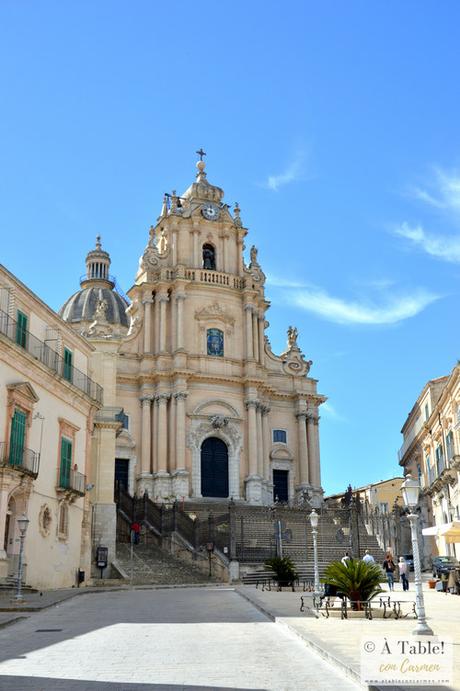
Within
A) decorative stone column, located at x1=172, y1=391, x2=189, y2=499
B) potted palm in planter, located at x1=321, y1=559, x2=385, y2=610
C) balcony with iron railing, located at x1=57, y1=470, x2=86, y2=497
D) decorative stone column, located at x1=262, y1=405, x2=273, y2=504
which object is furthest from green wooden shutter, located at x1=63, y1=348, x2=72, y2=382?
decorative stone column, located at x1=262, y1=405, x2=273, y2=504

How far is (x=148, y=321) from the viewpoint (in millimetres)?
50938

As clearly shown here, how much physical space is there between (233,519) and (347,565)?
20.1m

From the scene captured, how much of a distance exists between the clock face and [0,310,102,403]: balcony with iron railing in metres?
22.3

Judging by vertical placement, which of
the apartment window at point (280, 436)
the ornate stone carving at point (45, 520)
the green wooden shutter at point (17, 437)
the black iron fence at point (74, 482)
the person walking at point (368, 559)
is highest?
the apartment window at point (280, 436)

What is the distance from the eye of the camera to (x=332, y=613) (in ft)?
56.9

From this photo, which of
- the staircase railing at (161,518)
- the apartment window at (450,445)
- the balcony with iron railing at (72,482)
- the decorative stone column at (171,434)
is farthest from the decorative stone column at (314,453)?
the balcony with iron railing at (72,482)

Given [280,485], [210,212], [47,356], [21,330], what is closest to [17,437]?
[21,330]

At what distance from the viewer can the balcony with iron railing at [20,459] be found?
24.6m

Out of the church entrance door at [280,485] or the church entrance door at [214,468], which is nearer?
the church entrance door at [214,468]

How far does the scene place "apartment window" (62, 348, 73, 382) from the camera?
1216 inches

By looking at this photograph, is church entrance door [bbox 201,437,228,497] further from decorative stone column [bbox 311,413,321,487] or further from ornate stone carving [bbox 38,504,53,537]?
ornate stone carving [bbox 38,504,53,537]

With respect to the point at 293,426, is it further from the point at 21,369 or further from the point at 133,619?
the point at 133,619

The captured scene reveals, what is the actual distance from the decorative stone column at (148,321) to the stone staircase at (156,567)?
16.0 metres

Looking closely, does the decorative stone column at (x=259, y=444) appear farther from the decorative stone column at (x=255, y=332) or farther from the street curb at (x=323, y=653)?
the street curb at (x=323, y=653)
